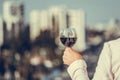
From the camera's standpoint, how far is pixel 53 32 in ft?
10.6

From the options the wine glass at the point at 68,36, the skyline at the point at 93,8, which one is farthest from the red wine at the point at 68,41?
the skyline at the point at 93,8

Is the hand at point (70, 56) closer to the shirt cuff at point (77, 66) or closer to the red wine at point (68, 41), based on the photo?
the shirt cuff at point (77, 66)

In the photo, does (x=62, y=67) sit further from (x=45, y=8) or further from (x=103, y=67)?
(x=103, y=67)

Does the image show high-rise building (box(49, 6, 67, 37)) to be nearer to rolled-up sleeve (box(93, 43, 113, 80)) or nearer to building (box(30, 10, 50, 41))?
building (box(30, 10, 50, 41))

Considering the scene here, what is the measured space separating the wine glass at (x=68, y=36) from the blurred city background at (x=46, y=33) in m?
1.82

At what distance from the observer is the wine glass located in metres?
1.17

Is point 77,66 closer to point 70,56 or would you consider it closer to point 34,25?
point 70,56

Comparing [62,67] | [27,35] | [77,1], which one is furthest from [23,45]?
[77,1]

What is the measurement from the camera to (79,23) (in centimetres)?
310

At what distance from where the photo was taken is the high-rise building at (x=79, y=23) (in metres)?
3.05

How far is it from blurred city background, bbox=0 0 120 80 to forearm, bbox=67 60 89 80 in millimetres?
1993

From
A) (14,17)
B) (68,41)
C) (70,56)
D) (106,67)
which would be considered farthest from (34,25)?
(106,67)

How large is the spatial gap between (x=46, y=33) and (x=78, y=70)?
2.27 meters

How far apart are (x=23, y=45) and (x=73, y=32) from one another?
2218mm
